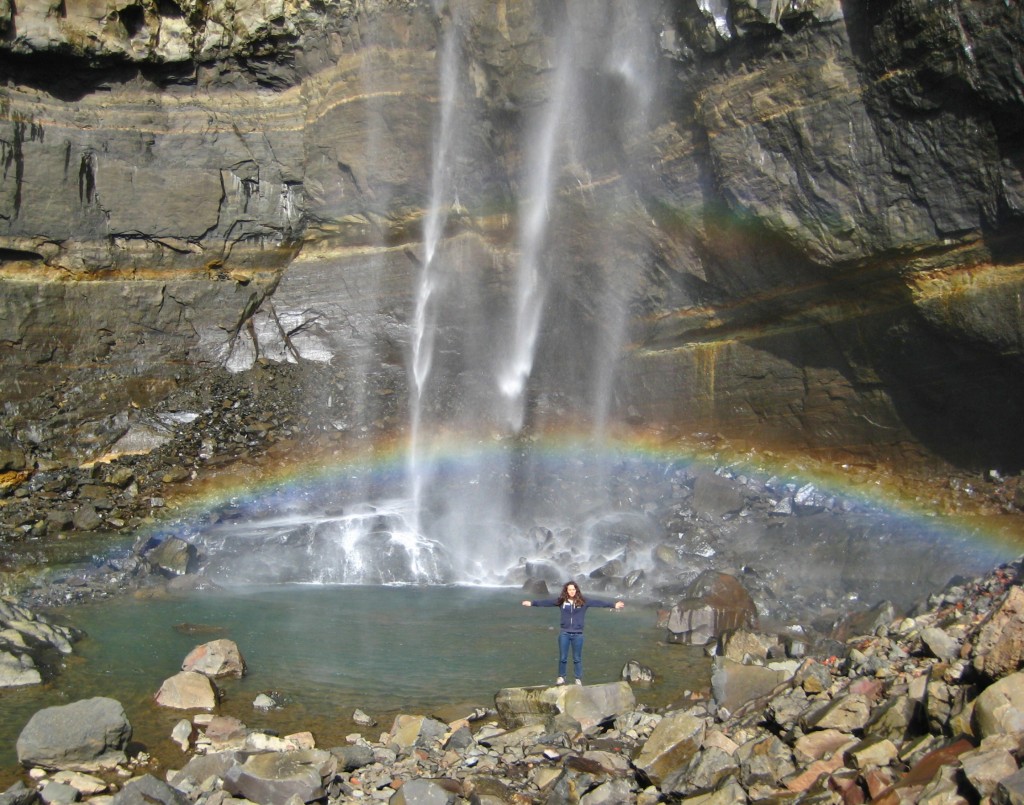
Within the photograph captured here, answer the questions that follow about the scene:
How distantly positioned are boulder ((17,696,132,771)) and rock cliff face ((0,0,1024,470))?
40.5ft

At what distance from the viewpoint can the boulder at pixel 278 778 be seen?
241 inches

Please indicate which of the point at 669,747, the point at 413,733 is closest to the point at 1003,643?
the point at 669,747

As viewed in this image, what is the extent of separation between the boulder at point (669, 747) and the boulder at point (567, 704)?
97cm

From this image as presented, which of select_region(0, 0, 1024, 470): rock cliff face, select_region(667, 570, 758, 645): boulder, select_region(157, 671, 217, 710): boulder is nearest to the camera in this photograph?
select_region(157, 671, 217, 710): boulder

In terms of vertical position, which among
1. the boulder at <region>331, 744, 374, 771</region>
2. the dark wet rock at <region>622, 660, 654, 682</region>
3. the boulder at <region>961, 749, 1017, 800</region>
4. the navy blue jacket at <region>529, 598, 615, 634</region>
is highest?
the boulder at <region>961, 749, 1017, 800</region>

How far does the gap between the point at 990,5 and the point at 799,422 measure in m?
7.87

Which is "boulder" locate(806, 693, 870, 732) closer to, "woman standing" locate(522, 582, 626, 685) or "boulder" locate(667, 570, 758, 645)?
"woman standing" locate(522, 582, 626, 685)

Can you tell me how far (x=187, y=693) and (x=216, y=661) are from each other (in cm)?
97

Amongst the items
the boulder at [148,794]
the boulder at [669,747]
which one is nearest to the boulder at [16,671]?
the boulder at [148,794]

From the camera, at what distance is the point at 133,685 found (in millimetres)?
9055

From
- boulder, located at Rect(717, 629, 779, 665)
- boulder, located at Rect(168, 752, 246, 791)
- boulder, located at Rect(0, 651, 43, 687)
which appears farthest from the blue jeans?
boulder, located at Rect(0, 651, 43, 687)

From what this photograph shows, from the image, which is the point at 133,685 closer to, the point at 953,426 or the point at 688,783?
the point at 688,783

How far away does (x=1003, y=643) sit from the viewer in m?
5.75

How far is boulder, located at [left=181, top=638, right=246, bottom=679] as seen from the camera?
30.6ft
